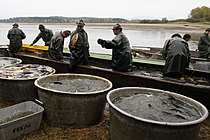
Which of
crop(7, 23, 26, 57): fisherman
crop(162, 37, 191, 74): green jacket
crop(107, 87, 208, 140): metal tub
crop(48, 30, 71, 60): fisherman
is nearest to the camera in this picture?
crop(107, 87, 208, 140): metal tub

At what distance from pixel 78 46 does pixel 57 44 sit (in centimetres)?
104

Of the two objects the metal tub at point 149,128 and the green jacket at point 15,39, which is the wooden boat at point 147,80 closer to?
the metal tub at point 149,128

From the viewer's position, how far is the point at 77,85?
4.31 m

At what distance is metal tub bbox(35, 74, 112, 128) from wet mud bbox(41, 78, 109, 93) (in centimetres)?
30

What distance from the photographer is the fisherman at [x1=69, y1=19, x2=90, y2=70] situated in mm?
5949

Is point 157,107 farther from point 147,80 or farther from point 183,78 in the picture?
point 183,78

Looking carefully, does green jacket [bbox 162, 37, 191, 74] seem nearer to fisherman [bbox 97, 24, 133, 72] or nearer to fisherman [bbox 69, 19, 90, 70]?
fisherman [bbox 97, 24, 133, 72]

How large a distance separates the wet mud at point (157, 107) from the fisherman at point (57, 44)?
3.92 m

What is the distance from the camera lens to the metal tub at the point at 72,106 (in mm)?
3660

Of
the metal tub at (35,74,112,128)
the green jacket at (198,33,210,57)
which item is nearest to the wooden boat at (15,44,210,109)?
the metal tub at (35,74,112,128)

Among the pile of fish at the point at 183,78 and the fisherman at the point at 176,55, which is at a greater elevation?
the fisherman at the point at 176,55

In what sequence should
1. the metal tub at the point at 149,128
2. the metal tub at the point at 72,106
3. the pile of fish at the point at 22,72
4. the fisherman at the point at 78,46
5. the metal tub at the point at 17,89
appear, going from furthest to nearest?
the fisherman at the point at 78,46 → the pile of fish at the point at 22,72 → the metal tub at the point at 17,89 → the metal tub at the point at 72,106 → the metal tub at the point at 149,128

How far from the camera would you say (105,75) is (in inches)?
220

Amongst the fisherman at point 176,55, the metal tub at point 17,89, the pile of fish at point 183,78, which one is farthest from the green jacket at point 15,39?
the fisherman at point 176,55
